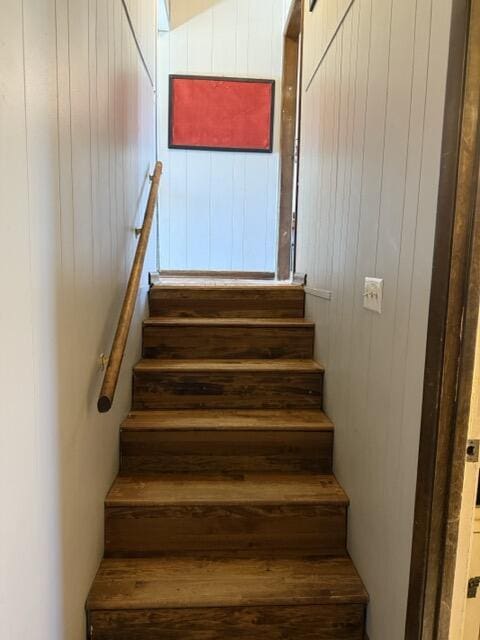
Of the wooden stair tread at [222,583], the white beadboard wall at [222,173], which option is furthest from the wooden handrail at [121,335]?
the white beadboard wall at [222,173]

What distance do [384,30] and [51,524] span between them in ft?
5.70

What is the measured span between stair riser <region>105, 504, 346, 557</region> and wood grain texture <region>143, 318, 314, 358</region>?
897 millimetres

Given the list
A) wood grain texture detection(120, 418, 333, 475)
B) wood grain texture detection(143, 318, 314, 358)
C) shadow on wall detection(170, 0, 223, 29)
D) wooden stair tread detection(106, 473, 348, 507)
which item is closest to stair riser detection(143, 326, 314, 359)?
wood grain texture detection(143, 318, 314, 358)

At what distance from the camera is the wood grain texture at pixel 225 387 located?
2090mm

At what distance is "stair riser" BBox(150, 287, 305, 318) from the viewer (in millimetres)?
2537

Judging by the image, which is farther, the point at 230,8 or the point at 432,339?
the point at 230,8

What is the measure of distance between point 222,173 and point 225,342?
6.63 ft

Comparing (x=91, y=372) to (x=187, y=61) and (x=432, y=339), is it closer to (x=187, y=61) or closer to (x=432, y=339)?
(x=432, y=339)

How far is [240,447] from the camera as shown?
1.87m

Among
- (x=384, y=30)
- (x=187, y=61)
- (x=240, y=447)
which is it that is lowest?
(x=240, y=447)

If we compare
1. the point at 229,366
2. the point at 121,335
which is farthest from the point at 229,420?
the point at 121,335

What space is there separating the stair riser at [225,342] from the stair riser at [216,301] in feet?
0.75

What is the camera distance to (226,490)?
1708mm

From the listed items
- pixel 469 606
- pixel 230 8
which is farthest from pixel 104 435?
pixel 230 8
